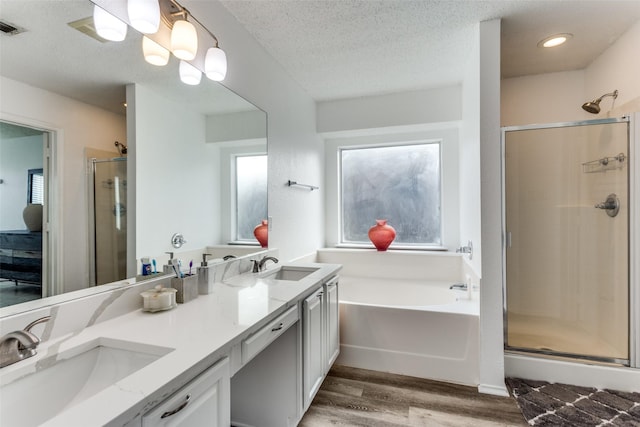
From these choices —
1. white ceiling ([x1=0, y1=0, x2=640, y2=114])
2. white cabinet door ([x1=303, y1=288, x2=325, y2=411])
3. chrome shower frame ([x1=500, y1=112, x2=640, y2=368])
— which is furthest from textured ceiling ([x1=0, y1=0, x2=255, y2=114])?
chrome shower frame ([x1=500, y1=112, x2=640, y2=368])

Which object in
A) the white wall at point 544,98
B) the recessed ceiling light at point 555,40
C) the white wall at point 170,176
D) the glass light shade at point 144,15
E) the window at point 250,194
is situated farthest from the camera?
the white wall at point 544,98

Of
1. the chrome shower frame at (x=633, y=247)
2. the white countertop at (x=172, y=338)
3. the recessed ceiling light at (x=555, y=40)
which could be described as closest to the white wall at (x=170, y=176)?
the white countertop at (x=172, y=338)

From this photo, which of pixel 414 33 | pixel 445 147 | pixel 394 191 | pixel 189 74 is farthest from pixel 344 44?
pixel 394 191

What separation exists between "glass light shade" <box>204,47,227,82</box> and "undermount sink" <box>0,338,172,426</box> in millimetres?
1408

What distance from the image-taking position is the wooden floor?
176 centimetres

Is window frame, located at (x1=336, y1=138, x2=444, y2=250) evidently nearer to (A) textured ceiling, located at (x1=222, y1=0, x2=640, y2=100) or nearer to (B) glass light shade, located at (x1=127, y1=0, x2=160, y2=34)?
(A) textured ceiling, located at (x1=222, y1=0, x2=640, y2=100)

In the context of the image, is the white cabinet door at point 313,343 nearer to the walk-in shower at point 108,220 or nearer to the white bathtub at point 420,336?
the white bathtub at point 420,336

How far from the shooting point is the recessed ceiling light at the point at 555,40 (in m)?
2.24

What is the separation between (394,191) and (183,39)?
9.13 feet

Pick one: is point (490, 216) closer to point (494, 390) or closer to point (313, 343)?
point (494, 390)

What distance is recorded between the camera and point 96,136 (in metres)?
1.16

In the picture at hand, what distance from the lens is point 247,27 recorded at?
2092 millimetres

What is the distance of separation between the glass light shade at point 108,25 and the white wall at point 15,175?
1.68 ft

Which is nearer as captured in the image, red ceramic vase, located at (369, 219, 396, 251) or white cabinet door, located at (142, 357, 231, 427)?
white cabinet door, located at (142, 357, 231, 427)
